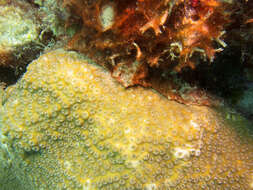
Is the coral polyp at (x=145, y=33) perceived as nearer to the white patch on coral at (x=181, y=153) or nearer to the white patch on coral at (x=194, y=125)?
the white patch on coral at (x=194, y=125)

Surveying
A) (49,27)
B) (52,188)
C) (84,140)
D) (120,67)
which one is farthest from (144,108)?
(49,27)

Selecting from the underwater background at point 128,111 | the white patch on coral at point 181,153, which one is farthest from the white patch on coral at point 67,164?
the white patch on coral at point 181,153

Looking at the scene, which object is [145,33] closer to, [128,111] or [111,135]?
[128,111]

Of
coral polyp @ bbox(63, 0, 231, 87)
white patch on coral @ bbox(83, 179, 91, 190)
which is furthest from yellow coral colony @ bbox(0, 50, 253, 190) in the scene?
coral polyp @ bbox(63, 0, 231, 87)

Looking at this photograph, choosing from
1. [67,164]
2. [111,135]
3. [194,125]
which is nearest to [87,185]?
[67,164]

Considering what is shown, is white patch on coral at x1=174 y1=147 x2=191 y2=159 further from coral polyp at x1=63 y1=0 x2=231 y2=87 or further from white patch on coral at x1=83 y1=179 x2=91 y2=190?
white patch on coral at x1=83 y1=179 x2=91 y2=190

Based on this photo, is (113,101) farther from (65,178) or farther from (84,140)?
(65,178)

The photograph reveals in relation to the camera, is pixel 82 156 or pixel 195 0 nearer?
pixel 195 0
